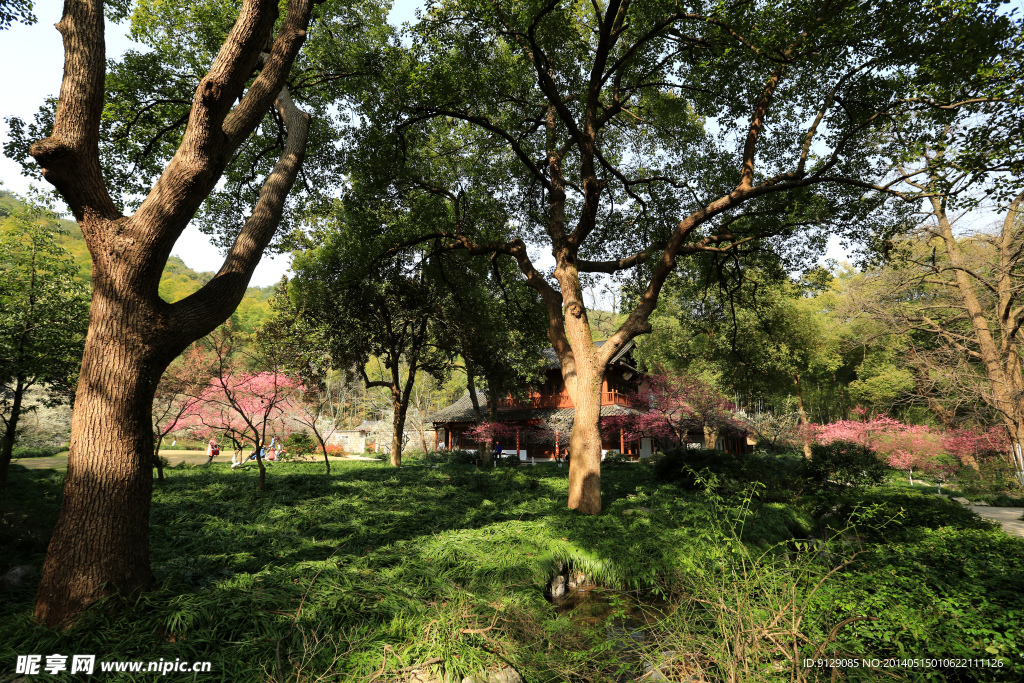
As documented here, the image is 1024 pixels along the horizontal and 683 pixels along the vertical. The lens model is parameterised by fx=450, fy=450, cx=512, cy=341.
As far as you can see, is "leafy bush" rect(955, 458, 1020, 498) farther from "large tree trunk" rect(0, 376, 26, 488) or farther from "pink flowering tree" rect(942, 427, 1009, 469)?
"large tree trunk" rect(0, 376, 26, 488)

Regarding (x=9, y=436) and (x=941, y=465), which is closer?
(x=9, y=436)

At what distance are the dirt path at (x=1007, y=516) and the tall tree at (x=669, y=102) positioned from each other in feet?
23.7

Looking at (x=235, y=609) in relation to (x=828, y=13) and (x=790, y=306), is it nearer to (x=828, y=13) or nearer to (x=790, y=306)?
(x=828, y=13)

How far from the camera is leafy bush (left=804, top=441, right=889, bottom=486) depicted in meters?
13.4

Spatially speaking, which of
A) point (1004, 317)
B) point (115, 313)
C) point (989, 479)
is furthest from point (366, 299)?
point (989, 479)

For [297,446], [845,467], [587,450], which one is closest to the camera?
[587,450]

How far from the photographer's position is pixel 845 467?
44.2 feet

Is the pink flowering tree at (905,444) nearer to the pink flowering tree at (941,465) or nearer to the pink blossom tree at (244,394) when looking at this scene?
the pink flowering tree at (941,465)

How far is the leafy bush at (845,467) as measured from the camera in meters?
13.4

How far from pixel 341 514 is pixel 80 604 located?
461 centimetres

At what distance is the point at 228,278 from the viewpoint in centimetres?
490

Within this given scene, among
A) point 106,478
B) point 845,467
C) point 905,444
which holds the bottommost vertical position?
point 845,467

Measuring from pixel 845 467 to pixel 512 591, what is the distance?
41.2 ft

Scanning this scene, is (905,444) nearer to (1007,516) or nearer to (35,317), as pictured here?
(1007,516)
